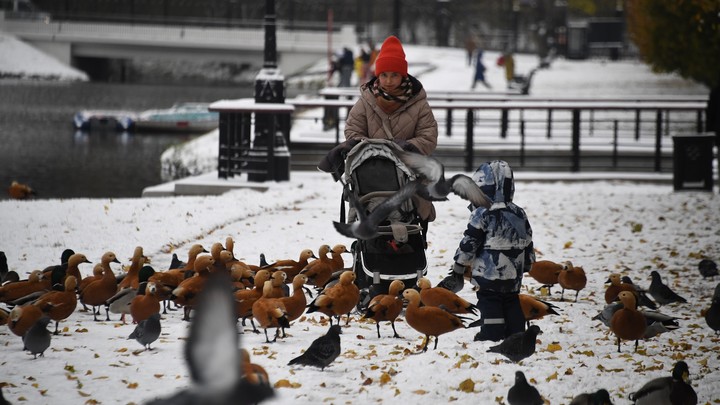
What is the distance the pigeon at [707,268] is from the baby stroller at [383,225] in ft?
11.8

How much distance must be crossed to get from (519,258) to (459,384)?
56.2 inches

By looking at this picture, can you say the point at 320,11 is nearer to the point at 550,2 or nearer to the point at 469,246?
the point at 550,2

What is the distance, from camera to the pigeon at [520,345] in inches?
284

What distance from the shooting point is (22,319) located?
24.8ft

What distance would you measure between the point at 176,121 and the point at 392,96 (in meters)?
37.4

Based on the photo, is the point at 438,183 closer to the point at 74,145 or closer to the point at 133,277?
the point at 133,277

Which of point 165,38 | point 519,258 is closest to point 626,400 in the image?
point 519,258

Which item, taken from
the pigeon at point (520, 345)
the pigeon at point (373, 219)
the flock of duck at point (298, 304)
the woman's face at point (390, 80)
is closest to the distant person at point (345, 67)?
the flock of duck at point (298, 304)

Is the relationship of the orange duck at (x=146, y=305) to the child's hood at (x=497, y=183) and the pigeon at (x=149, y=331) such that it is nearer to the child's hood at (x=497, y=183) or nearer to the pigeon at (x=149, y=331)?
the pigeon at (x=149, y=331)

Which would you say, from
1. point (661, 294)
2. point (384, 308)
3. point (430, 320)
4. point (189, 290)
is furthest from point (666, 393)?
point (189, 290)

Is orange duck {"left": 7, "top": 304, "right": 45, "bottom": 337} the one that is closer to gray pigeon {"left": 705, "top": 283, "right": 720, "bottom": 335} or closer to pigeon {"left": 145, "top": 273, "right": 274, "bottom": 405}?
pigeon {"left": 145, "top": 273, "right": 274, "bottom": 405}

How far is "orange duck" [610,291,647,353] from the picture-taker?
25.3ft

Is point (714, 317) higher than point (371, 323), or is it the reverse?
Answer: point (714, 317)

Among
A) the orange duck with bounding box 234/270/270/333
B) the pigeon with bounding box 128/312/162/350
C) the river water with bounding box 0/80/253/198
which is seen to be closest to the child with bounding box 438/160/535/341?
the orange duck with bounding box 234/270/270/333
